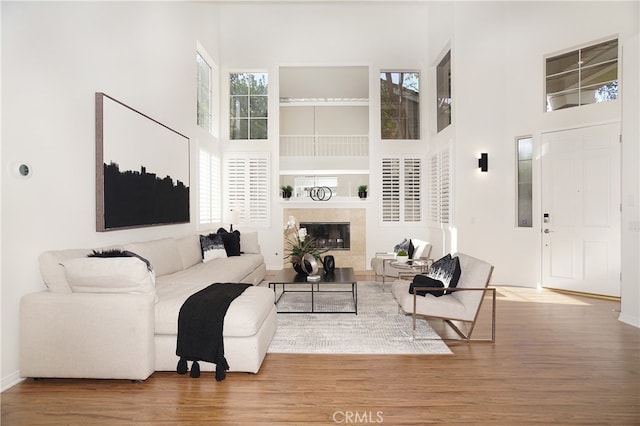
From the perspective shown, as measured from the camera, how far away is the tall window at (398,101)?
905cm

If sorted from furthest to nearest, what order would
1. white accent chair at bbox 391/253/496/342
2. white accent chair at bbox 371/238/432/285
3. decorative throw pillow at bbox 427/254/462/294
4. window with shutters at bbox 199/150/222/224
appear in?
window with shutters at bbox 199/150/222/224 < white accent chair at bbox 371/238/432/285 < decorative throw pillow at bbox 427/254/462/294 < white accent chair at bbox 391/253/496/342

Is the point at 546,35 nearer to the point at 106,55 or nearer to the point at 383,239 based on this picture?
→ the point at 383,239

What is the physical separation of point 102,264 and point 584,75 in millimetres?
7199

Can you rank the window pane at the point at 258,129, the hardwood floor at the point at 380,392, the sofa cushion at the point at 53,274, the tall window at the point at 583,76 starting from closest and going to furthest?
the hardwood floor at the point at 380,392 → the sofa cushion at the point at 53,274 → the tall window at the point at 583,76 → the window pane at the point at 258,129

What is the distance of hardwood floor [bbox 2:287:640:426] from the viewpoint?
2531mm

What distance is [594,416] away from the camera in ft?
8.36

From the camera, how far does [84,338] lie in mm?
2951

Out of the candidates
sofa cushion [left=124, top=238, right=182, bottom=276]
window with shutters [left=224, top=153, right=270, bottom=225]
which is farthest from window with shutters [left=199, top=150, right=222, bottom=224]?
sofa cushion [left=124, top=238, right=182, bottom=276]

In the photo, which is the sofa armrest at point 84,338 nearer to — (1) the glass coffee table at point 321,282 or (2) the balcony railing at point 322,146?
(1) the glass coffee table at point 321,282

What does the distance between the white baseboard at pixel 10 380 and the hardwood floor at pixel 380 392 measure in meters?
0.05

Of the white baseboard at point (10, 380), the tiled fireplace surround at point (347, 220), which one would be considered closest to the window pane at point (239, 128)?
the tiled fireplace surround at point (347, 220)

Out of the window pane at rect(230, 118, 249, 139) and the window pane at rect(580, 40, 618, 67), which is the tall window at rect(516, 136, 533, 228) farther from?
the window pane at rect(230, 118, 249, 139)

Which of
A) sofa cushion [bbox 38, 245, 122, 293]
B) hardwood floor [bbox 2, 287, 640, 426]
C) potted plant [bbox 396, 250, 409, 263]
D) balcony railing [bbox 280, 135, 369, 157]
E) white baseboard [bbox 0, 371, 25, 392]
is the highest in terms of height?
balcony railing [bbox 280, 135, 369, 157]

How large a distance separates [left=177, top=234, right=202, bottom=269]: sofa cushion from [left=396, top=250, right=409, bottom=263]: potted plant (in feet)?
10.6
